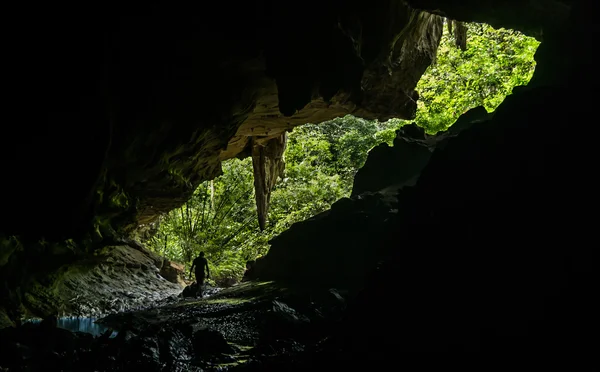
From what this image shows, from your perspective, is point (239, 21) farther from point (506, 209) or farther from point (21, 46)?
point (506, 209)

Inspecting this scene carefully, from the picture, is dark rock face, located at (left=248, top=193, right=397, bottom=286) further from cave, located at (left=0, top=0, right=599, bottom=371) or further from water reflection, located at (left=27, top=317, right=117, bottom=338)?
water reflection, located at (left=27, top=317, right=117, bottom=338)

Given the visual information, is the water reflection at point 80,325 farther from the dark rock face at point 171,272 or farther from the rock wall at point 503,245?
the dark rock face at point 171,272

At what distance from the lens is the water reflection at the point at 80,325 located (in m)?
9.91

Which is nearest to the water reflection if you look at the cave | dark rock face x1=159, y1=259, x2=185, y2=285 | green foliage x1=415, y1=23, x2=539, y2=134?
the cave

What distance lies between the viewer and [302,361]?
266 inches

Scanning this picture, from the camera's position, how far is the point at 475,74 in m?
18.7

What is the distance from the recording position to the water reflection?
9.91 metres

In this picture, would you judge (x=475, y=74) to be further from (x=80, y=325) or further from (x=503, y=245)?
(x=80, y=325)

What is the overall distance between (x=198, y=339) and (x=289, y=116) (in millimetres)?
4065

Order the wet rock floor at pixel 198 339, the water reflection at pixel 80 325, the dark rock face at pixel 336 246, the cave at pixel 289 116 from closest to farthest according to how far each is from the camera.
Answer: the cave at pixel 289 116 < the wet rock floor at pixel 198 339 < the water reflection at pixel 80 325 < the dark rock face at pixel 336 246

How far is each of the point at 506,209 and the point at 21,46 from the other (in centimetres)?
731

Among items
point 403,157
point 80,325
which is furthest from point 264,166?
point 80,325

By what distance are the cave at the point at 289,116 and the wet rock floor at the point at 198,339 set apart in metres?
0.04

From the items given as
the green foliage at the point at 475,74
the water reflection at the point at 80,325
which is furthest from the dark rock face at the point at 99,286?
the green foliage at the point at 475,74
